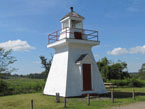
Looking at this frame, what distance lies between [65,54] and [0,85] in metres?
9.74

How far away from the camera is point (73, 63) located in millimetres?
17922

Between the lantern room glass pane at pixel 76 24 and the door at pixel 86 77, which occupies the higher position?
the lantern room glass pane at pixel 76 24

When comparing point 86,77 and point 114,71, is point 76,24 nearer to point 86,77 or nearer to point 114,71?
point 86,77

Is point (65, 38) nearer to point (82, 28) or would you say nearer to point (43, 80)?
point (82, 28)

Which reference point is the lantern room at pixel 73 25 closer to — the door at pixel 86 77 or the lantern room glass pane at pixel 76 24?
the lantern room glass pane at pixel 76 24

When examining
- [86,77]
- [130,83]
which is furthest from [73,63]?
[130,83]

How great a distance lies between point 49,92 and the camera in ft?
62.3

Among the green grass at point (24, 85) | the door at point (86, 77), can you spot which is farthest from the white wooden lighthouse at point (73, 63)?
the green grass at point (24, 85)

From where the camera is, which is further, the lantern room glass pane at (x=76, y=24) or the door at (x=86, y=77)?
the lantern room glass pane at (x=76, y=24)

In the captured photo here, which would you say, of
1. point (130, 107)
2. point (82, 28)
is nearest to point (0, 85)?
point (82, 28)

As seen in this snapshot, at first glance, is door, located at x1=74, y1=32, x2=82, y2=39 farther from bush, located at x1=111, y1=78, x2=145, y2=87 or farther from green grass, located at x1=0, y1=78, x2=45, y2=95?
bush, located at x1=111, y1=78, x2=145, y2=87

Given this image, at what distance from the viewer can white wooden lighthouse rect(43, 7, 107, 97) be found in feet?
57.0

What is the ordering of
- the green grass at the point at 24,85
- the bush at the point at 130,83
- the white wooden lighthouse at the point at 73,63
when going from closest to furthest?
1. the white wooden lighthouse at the point at 73,63
2. the green grass at the point at 24,85
3. the bush at the point at 130,83

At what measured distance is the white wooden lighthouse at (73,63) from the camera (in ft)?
57.0
